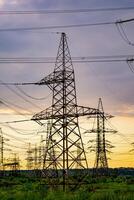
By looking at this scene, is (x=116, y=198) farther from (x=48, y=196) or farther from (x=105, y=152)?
(x=105, y=152)

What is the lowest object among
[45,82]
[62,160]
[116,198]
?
[116,198]

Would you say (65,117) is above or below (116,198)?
above

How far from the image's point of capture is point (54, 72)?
39.7m

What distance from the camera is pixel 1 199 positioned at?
1174 inches

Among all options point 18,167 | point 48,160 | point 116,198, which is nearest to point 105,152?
point 48,160

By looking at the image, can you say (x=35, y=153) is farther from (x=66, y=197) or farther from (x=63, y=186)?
(x=66, y=197)

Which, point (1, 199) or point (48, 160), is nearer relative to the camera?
point (1, 199)

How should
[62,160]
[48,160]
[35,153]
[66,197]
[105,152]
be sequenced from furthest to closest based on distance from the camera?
[35,153]
[105,152]
[48,160]
[62,160]
[66,197]

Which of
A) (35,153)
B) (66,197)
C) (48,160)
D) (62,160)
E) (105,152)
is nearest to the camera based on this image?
(66,197)

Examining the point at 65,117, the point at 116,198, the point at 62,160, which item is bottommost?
the point at 116,198

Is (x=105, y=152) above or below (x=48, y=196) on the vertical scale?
above

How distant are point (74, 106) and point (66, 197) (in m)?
10.6

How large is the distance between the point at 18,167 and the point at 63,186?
260 feet

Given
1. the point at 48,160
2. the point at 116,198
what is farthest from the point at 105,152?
the point at 116,198
